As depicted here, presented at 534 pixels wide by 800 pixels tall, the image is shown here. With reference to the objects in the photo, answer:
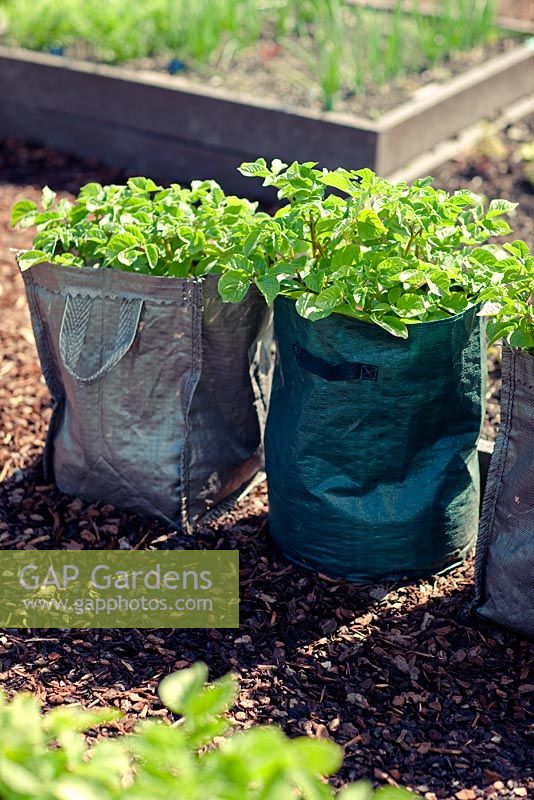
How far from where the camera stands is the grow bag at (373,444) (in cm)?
249

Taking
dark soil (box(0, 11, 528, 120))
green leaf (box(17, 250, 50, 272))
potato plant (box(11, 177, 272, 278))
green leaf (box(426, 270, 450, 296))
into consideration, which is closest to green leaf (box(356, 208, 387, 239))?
green leaf (box(426, 270, 450, 296))

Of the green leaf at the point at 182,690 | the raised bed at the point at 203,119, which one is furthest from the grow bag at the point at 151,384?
the raised bed at the point at 203,119

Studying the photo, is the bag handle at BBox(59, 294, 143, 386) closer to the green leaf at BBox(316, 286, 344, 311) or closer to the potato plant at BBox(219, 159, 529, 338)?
the potato plant at BBox(219, 159, 529, 338)

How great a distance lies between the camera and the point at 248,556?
2.87m

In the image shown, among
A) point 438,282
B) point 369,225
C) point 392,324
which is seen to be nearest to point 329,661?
point 392,324

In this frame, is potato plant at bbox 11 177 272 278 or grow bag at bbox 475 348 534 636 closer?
grow bag at bbox 475 348 534 636

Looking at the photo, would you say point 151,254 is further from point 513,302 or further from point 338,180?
point 513,302

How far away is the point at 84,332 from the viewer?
2.76m

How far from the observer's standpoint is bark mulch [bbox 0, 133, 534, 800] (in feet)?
7.44

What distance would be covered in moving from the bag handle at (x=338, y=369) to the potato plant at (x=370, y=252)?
12 centimetres

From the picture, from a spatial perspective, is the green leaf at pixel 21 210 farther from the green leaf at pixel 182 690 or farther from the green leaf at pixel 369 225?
the green leaf at pixel 182 690

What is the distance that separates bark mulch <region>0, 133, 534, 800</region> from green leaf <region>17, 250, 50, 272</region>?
0.73 meters

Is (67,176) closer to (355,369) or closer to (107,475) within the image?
(107,475)

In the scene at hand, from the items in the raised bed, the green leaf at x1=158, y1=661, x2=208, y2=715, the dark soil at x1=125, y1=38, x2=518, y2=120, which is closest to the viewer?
the green leaf at x1=158, y1=661, x2=208, y2=715
